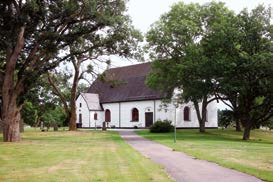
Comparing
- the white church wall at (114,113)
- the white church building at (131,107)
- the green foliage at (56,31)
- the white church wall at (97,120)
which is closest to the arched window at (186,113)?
the white church building at (131,107)

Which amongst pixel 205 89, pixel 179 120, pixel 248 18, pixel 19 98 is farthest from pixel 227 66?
pixel 179 120

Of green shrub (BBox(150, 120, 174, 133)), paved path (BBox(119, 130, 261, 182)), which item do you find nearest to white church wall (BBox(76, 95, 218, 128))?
green shrub (BBox(150, 120, 174, 133))

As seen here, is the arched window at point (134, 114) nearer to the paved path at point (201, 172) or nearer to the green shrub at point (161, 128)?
the green shrub at point (161, 128)

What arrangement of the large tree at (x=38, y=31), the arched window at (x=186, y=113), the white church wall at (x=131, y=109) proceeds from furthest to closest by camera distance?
1. the white church wall at (x=131, y=109)
2. the arched window at (x=186, y=113)
3. the large tree at (x=38, y=31)

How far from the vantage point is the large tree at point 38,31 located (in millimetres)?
28281

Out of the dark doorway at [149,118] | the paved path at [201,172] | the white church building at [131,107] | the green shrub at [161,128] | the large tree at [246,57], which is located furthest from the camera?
the dark doorway at [149,118]

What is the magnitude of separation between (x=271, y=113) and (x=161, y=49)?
14879mm

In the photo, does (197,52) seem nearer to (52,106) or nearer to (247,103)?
(247,103)

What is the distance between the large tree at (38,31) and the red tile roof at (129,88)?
34.8 meters

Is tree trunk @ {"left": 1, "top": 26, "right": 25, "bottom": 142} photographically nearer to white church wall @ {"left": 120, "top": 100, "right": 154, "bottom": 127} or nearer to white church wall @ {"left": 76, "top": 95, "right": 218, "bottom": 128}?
white church wall @ {"left": 76, "top": 95, "right": 218, "bottom": 128}

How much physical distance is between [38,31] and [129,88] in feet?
143

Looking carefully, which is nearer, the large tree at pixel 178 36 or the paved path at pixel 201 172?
the paved path at pixel 201 172

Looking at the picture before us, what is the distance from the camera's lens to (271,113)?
41.8 metres

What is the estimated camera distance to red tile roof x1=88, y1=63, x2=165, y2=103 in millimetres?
69875
